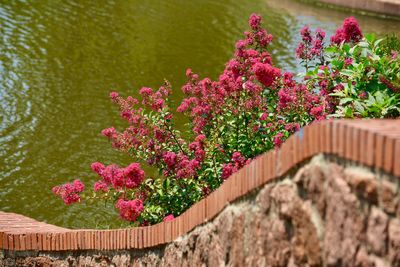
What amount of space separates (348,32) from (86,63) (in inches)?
375

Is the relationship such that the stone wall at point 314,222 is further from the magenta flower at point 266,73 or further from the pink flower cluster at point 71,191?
the pink flower cluster at point 71,191

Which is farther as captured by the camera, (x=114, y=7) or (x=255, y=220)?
(x=114, y=7)

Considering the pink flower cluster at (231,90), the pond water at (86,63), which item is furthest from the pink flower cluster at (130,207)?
the pond water at (86,63)

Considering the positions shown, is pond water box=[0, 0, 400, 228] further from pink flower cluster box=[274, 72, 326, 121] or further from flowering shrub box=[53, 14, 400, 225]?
pink flower cluster box=[274, 72, 326, 121]

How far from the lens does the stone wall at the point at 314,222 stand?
7.41 feet

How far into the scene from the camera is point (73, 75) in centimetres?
1369

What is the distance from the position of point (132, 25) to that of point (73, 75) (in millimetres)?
4906

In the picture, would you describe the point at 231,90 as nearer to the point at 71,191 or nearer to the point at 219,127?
the point at 219,127

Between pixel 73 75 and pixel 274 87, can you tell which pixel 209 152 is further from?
pixel 73 75

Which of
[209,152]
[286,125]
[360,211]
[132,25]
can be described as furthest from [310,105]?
[132,25]

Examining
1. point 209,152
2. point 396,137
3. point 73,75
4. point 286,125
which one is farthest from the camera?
point 73,75

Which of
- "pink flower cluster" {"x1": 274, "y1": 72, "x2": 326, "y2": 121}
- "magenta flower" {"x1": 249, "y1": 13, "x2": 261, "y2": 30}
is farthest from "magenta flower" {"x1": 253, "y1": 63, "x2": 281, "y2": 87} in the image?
"magenta flower" {"x1": 249, "y1": 13, "x2": 261, "y2": 30}

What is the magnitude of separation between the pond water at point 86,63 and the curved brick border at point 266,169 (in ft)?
10.2

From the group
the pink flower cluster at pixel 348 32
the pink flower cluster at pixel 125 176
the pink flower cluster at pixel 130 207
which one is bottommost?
the pink flower cluster at pixel 130 207
